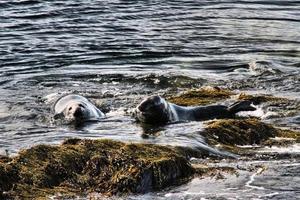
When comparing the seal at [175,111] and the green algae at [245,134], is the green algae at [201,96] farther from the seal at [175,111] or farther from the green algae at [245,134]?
the green algae at [245,134]

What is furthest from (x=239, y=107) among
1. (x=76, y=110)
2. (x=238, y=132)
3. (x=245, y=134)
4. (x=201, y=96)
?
(x=76, y=110)

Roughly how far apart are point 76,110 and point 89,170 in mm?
4436

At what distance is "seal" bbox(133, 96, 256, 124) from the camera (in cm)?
1305

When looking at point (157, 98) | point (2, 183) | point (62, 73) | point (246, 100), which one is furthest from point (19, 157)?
point (62, 73)

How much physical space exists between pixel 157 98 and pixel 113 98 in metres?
2.37

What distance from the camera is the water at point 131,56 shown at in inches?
511

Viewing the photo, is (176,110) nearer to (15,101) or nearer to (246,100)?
(246,100)

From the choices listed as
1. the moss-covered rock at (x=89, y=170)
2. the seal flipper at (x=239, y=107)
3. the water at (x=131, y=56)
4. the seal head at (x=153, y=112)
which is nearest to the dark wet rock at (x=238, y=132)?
the water at (x=131, y=56)

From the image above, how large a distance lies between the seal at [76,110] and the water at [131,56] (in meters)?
0.24

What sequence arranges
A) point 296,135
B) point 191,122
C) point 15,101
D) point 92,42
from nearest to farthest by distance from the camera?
point 296,135 < point 191,122 < point 15,101 < point 92,42

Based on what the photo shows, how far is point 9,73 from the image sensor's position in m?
18.6

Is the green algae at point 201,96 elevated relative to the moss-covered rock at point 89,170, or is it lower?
lower

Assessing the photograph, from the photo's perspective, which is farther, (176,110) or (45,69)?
(45,69)

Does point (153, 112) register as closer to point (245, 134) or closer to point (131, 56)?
point (245, 134)
